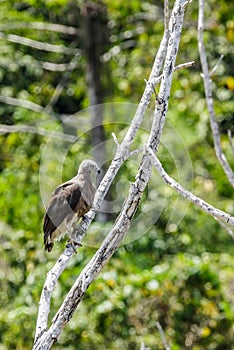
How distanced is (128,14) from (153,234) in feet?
6.91

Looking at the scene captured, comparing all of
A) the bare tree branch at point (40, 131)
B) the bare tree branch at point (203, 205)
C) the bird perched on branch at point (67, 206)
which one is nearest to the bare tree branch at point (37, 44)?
the bare tree branch at point (40, 131)

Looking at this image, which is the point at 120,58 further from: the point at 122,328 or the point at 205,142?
the point at 122,328

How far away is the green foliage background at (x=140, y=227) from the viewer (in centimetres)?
595

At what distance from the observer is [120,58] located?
8.62m

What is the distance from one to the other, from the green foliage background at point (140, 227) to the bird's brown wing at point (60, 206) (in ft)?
5.36

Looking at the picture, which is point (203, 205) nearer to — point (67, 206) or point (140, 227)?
point (67, 206)

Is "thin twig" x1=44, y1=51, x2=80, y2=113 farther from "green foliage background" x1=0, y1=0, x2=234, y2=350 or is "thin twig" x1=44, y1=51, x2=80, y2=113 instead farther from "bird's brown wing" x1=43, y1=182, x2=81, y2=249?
"bird's brown wing" x1=43, y1=182, x2=81, y2=249

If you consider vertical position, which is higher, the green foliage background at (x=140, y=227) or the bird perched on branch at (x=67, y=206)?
the bird perched on branch at (x=67, y=206)

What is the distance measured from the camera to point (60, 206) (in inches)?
172

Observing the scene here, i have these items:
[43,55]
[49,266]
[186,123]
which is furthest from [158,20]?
[49,266]

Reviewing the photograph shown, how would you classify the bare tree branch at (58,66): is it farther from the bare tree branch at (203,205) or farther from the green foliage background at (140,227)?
the bare tree branch at (203,205)

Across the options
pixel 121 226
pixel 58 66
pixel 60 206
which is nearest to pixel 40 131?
pixel 58 66

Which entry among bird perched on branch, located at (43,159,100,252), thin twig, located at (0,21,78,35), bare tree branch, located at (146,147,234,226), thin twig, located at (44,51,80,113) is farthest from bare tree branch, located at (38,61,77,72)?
bare tree branch, located at (146,147,234,226)

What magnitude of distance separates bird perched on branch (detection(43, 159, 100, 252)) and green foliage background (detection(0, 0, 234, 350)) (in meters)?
1.60
